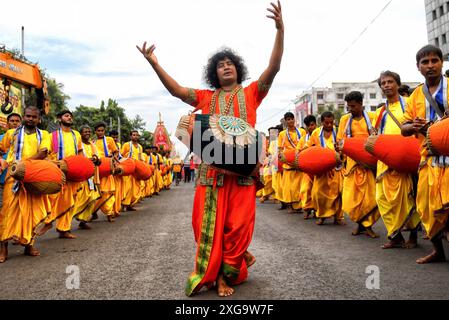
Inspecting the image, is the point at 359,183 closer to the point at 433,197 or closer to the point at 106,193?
the point at 433,197

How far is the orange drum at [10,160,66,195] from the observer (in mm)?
5445

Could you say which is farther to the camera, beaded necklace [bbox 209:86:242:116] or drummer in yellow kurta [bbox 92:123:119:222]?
drummer in yellow kurta [bbox 92:123:119:222]

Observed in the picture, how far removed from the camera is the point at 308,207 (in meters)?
8.98

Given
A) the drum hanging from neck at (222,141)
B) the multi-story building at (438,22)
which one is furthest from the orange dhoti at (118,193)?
the multi-story building at (438,22)

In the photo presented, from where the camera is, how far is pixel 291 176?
10.7 metres

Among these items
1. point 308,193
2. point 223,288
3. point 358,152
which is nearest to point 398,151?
point 358,152

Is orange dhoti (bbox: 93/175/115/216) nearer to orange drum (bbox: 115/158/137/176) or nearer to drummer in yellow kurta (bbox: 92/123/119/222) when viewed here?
drummer in yellow kurta (bbox: 92/123/119/222)

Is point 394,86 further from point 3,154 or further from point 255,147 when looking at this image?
point 3,154

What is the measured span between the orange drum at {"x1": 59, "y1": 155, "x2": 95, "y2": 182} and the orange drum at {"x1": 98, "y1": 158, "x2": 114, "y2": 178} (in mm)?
1607

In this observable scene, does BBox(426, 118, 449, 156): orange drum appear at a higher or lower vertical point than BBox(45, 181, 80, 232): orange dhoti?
higher

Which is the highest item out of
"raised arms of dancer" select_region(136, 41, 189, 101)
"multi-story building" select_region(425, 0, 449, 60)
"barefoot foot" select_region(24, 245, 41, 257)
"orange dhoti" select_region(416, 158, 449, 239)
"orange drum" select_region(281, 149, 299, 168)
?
"multi-story building" select_region(425, 0, 449, 60)

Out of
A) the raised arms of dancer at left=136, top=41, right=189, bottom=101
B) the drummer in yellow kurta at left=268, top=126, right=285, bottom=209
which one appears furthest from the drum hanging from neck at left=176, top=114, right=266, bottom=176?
the drummer in yellow kurta at left=268, top=126, right=285, bottom=209

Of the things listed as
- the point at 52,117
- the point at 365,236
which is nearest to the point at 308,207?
the point at 365,236

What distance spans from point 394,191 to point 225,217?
2.74 meters
